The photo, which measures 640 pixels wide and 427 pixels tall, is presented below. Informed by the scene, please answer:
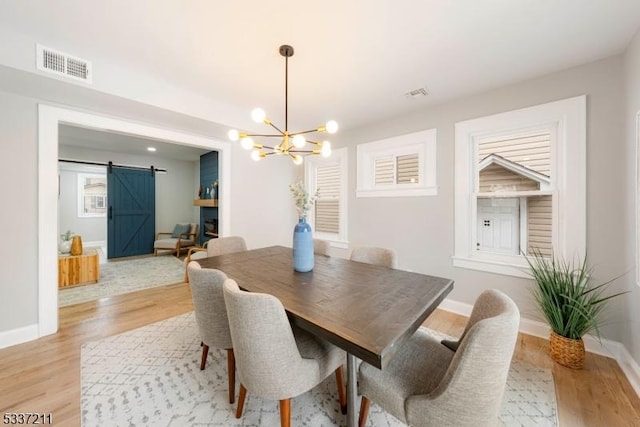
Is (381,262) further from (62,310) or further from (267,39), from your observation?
(62,310)

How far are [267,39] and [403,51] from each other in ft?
3.59

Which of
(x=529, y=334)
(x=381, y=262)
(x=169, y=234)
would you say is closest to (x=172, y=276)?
(x=169, y=234)

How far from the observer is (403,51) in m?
1.97

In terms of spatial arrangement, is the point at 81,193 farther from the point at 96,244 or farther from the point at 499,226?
the point at 499,226

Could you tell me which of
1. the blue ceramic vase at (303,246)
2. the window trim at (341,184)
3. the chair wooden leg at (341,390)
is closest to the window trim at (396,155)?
the window trim at (341,184)

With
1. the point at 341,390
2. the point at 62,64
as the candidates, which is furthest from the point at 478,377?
the point at 62,64

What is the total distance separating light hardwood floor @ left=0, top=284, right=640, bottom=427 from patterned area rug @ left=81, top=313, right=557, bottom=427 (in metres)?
0.08

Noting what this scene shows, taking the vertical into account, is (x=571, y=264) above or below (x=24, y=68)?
below

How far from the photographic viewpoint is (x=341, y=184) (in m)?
4.02

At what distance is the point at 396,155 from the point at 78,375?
391 centimetres

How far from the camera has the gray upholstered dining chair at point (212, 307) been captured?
1.52 metres

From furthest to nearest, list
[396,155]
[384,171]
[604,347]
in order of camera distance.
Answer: [384,171] → [396,155] → [604,347]

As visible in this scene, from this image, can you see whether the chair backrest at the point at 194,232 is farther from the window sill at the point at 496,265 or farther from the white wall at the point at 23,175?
the window sill at the point at 496,265

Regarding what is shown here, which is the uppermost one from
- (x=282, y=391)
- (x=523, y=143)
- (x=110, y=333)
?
(x=523, y=143)
